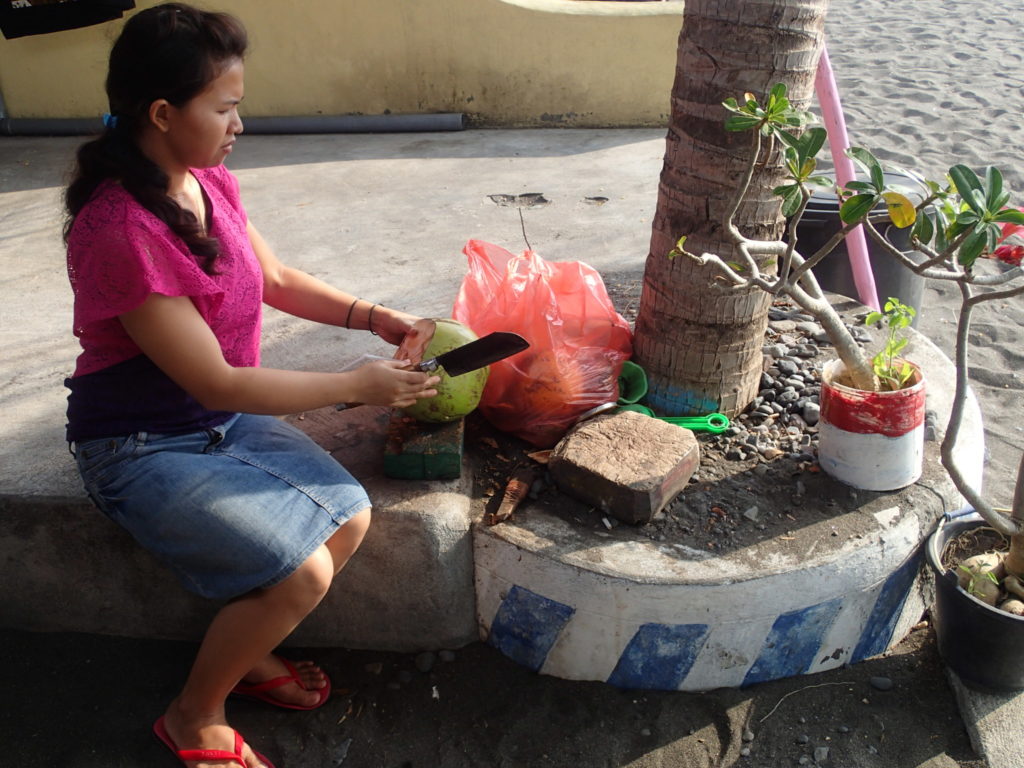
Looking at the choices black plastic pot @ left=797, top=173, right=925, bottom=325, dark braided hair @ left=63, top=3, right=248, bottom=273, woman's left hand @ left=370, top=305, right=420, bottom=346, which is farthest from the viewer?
black plastic pot @ left=797, top=173, right=925, bottom=325

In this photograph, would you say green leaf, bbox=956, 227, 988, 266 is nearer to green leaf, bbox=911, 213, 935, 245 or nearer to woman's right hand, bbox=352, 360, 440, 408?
green leaf, bbox=911, 213, 935, 245

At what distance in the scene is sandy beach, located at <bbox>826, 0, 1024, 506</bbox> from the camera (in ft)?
12.0

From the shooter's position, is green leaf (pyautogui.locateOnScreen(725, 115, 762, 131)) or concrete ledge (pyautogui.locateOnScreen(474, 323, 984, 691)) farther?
concrete ledge (pyautogui.locateOnScreen(474, 323, 984, 691))

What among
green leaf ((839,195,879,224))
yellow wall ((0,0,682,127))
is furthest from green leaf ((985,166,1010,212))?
yellow wall ((0,0,682,127))

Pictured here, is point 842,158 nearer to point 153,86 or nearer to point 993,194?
point 993,194

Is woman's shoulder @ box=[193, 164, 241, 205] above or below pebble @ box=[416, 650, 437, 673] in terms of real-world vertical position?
above

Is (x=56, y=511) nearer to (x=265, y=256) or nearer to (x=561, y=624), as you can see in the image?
→ (x=265, y=256)

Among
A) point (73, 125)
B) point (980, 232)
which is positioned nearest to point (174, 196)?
point (980, 232)

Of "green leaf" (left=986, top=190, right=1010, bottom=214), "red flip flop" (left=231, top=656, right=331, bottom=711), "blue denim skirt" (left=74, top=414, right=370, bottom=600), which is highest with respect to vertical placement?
"green leaf" (left=986, top=190, right=1010, bottom=214)

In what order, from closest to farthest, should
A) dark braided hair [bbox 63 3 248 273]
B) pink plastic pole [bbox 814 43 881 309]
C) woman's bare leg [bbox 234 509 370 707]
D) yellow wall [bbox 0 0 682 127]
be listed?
dark braided hair [bbox 63 3 248 273] → woman's bare leg [bbox 234 509 370 707] → pink plastic pole [bbox 814 43 881 309] → yellow wall [bbox 0 0 682 127]

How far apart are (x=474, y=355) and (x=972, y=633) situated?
1.42 m

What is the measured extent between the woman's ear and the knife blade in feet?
2.58

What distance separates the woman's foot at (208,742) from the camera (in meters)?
2.03

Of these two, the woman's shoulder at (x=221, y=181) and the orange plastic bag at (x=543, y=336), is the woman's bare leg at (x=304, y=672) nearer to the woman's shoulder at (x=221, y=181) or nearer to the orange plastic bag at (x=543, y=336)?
the orange plastic bag at (x=543, y=336)
